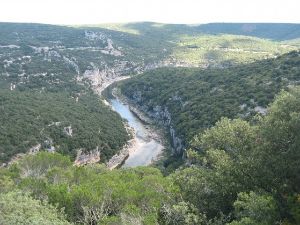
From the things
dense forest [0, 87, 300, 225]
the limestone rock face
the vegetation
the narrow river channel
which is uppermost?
dense forest [0, 87, 300, 225]

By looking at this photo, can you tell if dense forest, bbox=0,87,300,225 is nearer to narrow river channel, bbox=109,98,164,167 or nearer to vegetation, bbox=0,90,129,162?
vegetation, bbox=0,90,129,162

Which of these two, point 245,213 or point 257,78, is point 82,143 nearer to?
point 257,78

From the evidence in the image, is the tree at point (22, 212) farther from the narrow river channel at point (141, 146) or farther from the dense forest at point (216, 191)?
the narrow river channel at point (141, 146)

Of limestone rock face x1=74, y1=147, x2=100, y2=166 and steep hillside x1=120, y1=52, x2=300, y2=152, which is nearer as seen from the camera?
limestone rock face x1=74, y1=147, x2=100, y2=166

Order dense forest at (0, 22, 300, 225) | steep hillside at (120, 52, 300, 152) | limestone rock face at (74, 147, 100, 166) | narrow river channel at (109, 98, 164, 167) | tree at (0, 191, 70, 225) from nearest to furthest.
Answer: tree at (0, 191, 70, 225) → dense forest at (0, 22, 300, 225) → limestone rock face at (74, 147, 100, 166) → steep hillside at (120, 52, 300, 152) → narrow river channel at (109, 98, 164, 167)

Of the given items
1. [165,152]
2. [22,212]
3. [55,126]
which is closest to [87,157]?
[55,126]

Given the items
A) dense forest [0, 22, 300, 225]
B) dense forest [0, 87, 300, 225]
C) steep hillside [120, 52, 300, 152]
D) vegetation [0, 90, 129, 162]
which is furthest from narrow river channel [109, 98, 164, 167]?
dense forest [0, 87, 300, 225]
